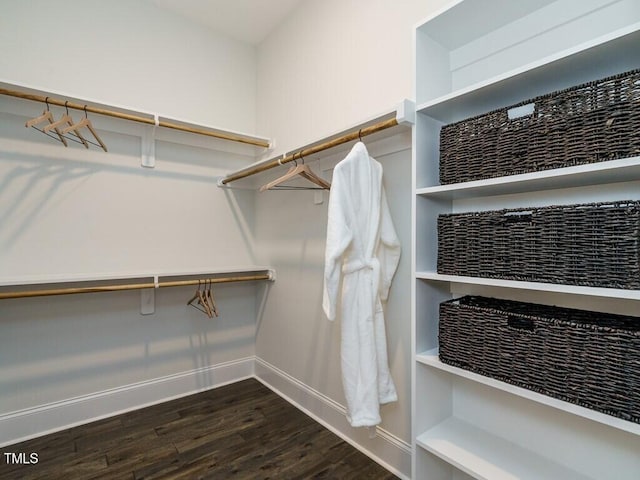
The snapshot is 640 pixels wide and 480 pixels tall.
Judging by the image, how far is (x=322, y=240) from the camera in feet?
6.90

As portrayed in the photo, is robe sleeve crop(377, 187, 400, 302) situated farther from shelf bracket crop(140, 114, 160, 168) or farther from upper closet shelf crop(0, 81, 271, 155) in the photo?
shelf bracket crop(140, 114, 160, 168)

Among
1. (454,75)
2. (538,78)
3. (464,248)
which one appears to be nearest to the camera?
(538,78)

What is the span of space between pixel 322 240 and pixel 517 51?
134 cm

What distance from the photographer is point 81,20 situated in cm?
206

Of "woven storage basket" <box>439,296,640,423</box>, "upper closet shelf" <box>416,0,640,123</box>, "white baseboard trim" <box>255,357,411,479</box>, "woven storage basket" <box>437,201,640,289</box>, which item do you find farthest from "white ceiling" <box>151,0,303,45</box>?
"white baseboard trim" <box>255,357,411,479</box>

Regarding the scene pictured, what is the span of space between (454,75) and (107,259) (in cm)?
225

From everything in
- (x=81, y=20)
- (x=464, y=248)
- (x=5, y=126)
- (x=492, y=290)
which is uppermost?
(x=81, y=20)

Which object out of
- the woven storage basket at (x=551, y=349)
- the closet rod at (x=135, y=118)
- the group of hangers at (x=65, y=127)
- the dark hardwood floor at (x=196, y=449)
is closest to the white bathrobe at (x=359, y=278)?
the woven storage basket at (x=551, y=349)

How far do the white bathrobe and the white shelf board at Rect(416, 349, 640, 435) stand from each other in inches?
9.8

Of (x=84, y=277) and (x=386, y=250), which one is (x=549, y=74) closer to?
(x=386, y=250)

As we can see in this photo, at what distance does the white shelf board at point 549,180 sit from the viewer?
0.84 meters

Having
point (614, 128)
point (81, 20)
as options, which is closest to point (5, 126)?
point (81, 20)

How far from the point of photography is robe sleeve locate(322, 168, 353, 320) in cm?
136

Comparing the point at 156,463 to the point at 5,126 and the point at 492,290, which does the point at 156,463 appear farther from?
the point at 5,126
